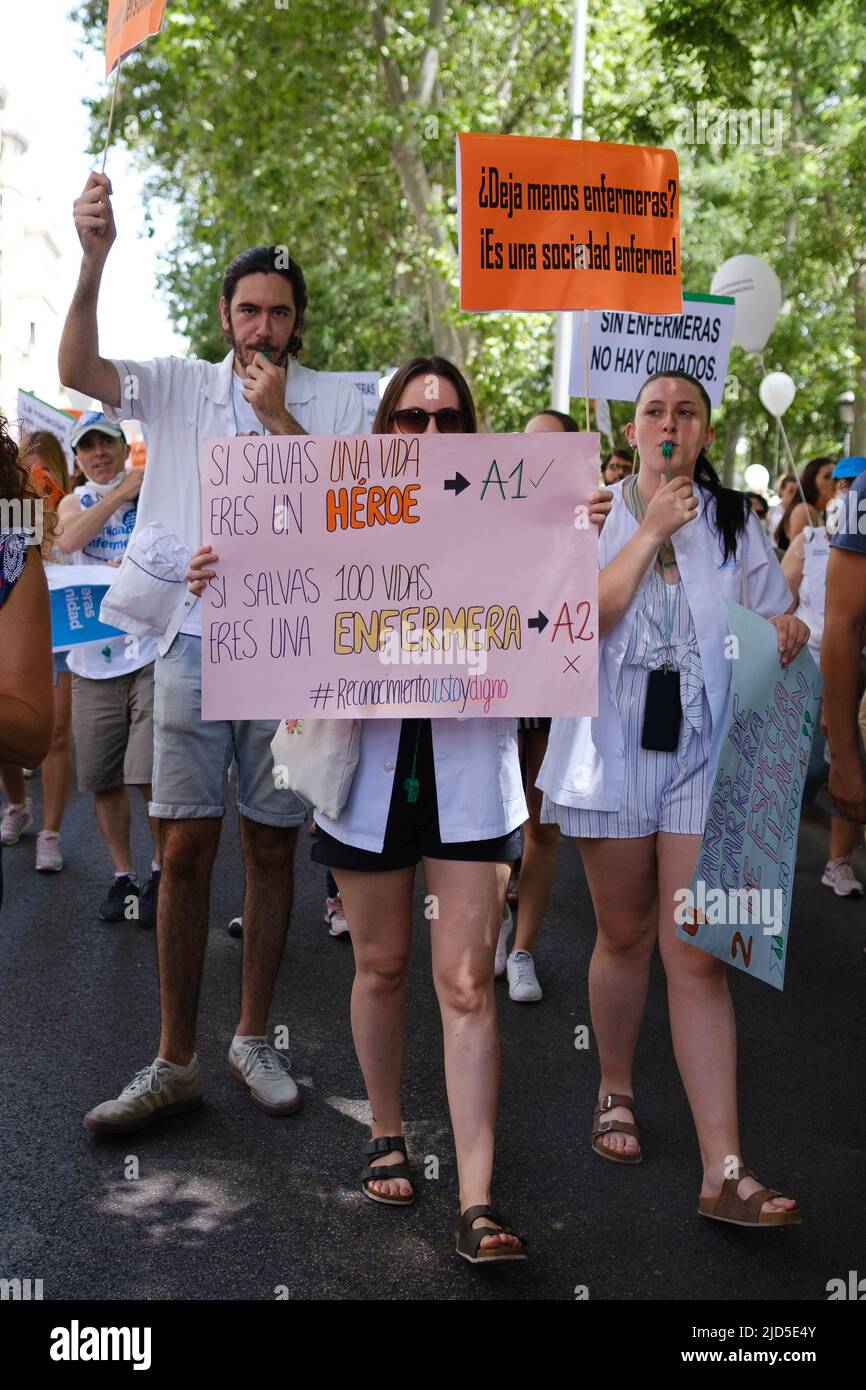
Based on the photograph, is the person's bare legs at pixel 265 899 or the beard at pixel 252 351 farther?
the person's bare legs at pixel 265 899

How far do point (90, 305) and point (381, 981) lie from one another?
74.6 inches

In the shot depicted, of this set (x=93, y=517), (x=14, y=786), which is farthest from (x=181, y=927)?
(x=14, y=786)

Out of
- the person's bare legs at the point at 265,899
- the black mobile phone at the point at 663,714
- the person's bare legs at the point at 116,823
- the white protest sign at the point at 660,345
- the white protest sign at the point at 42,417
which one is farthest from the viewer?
the white protest sign at the point at 42,417

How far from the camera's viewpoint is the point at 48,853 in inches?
288

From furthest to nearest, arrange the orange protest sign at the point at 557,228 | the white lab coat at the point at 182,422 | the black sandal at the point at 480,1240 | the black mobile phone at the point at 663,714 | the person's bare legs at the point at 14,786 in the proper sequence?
the person's bare legs at the point at 14,786
the white lab coat at the point at 182,422
the orange protest sign at the point at 557,228
the black mobile phone at the point at 663,714
the black sandal at the point at 480,1240

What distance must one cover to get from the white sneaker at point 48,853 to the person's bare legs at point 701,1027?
417cm

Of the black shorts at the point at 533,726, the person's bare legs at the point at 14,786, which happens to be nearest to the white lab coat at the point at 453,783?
the black shorts at the point at 533,726

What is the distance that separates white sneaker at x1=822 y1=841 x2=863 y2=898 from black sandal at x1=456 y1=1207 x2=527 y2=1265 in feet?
13.2

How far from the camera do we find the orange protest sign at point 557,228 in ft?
13.5

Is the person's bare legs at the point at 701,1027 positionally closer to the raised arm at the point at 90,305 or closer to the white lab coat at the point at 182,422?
the white lab coat at the point at 182,422

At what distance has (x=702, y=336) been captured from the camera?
8.08 metres

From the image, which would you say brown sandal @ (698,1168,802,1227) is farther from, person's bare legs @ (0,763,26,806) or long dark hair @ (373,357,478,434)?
person's bare legs @ (0,763,26,806)

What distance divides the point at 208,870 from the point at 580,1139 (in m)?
1.30
